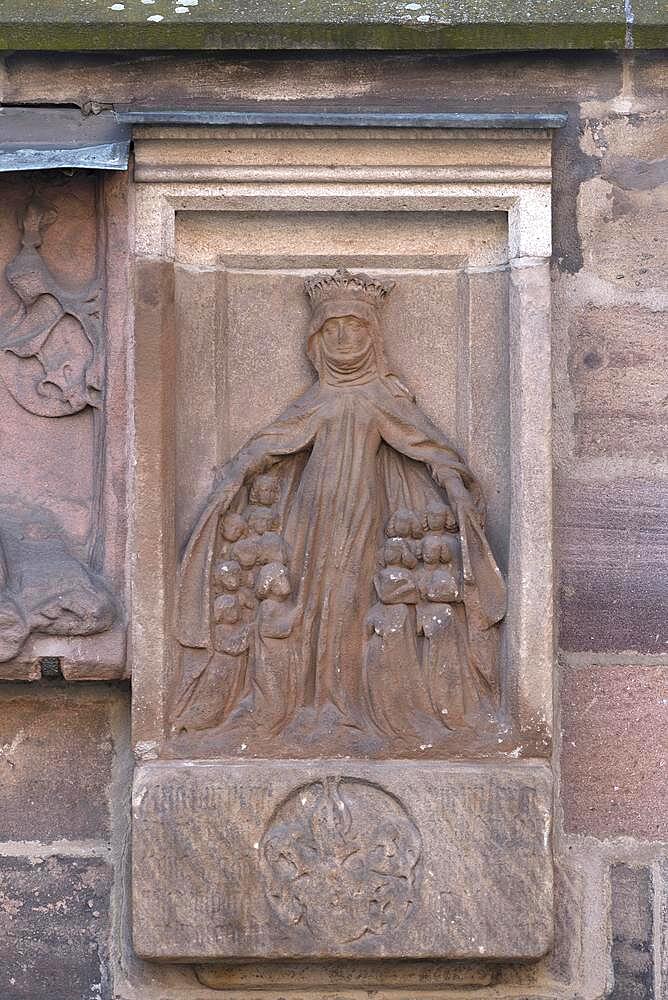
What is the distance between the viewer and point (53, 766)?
381 cm

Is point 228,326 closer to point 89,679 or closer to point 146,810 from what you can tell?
point 89,679

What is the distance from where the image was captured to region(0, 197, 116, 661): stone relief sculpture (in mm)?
3791

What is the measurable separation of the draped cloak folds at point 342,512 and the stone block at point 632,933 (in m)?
0.55

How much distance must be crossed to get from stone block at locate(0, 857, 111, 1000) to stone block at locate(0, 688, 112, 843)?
0.08 meters

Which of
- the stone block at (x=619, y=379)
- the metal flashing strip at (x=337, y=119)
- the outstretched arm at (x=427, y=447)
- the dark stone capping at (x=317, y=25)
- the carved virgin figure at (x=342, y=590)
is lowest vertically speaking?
the carved virgin figure at (x=342, y=590)

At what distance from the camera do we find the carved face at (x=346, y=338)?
149 inches

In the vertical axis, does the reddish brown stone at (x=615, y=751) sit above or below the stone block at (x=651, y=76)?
below

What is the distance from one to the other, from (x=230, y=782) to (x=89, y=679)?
399 mm

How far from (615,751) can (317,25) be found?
179cm

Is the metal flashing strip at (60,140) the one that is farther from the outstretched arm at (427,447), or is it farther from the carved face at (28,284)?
the outstretched arm at (427,447)

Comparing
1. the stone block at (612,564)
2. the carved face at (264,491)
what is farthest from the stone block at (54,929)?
the stone block at (612,564)

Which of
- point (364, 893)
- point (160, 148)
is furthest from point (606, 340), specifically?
point (364, 893)

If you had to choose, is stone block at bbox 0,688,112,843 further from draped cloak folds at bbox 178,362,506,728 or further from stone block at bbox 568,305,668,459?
stone block at bbox 568,305,668,459

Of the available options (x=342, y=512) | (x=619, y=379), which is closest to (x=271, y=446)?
(x=342, y=512)
